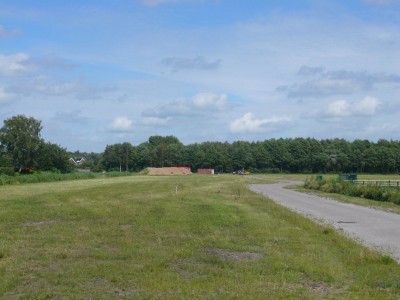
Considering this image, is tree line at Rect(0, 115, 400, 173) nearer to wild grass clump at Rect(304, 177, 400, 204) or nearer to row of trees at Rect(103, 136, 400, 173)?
row of trees at Rect(103, 136, 400, 173)

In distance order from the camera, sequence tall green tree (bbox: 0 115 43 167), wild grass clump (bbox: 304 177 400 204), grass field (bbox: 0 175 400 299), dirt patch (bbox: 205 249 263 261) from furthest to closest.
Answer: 1. tall green tree (bbox: 0 115 43 167)
2. wild grass clump (bbox: 304 177 400 204)
3. dirt patch (bbox: 205 249 263 261)
4. grass field (bbox: 0 175 400 299)

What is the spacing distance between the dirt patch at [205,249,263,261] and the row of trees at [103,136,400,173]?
151 metres

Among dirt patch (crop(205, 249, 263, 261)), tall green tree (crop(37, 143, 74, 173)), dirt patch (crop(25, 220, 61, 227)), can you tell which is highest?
tall green tree (crop(37, 143, 74, 173))

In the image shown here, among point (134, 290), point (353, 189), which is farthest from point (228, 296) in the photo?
point (353, 189)

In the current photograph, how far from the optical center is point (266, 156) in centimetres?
17088

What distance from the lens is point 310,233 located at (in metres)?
17.7

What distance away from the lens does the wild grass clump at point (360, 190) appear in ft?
136

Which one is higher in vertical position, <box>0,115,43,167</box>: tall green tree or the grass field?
<box>0,115,43,167</box>: tall green tree

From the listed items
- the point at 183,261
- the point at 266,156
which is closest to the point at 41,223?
the point at 183,261

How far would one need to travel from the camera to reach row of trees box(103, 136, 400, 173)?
161250 millimetres

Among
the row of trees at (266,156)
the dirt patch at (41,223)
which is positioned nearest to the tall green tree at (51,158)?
the row of trees at (266,156)

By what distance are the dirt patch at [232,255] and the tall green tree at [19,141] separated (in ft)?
360

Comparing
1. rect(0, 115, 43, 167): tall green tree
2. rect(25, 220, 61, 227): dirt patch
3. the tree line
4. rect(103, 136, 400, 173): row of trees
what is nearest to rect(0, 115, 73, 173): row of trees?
rect(0, 115, 43, 167): tall green tree

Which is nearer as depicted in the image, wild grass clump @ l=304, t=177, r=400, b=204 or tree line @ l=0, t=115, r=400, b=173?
wild grass clump @ l=304, t=177, r=400, b=204
